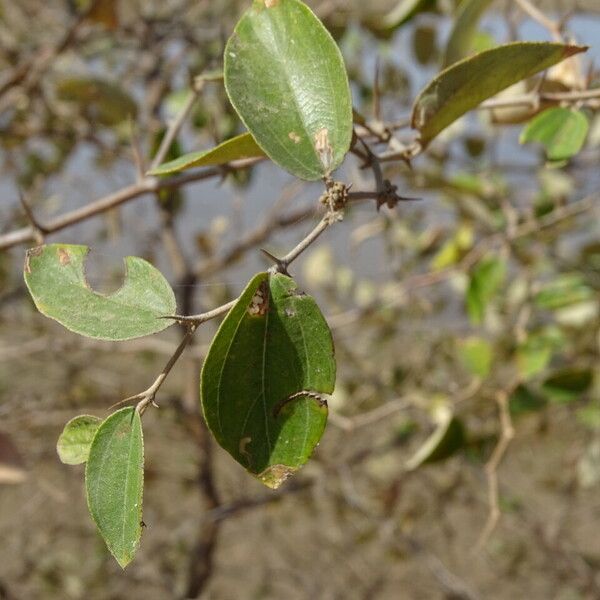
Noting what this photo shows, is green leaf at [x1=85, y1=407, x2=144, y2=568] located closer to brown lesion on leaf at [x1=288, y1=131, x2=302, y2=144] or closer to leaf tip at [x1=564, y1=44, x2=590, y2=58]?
brown lesion on leaf at [x1=288, y1=131, x2=302, y2=144]

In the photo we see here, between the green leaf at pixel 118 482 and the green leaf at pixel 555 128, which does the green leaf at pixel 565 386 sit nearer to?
the green leaf at pixel 555 128

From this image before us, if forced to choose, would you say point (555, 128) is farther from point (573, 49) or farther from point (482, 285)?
point (482, 285)

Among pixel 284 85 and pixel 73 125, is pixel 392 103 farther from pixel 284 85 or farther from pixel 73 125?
pixel 284 85

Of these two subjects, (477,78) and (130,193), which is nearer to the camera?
(477,78)

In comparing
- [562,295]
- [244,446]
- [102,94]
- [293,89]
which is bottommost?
[562,295]

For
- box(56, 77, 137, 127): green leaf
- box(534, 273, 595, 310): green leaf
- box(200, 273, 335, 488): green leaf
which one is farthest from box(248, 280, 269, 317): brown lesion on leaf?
box(534, 273, 595, 310): green leaf

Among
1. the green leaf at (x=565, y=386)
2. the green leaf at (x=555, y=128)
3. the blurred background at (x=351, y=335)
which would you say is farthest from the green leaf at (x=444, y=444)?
the green leaf at (x=555, y=128)

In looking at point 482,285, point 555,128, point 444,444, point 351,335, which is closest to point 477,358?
point 482,285

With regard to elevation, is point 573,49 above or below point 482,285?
above
